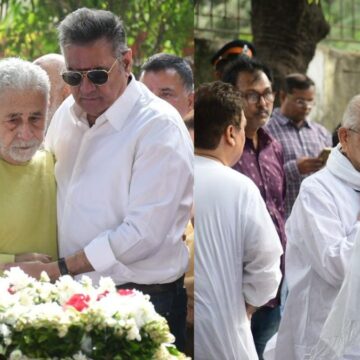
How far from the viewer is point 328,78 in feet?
20.2

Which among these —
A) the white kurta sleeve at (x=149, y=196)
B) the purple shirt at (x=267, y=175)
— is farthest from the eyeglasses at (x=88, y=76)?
the purple shirt at (x=267, y=175)

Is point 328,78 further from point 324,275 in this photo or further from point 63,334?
point 63,334

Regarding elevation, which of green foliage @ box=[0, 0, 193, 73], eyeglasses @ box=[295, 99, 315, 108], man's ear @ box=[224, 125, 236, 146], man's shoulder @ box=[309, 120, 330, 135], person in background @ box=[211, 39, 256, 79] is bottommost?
man's shoulder @ box=[309, 120, 330, 135]

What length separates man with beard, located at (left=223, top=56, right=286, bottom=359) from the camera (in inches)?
222

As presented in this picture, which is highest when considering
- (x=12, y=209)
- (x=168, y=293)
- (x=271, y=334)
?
(x=12, y=209)

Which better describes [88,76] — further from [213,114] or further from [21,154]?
[213,114]

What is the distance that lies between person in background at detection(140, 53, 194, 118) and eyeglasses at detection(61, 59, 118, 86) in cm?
18

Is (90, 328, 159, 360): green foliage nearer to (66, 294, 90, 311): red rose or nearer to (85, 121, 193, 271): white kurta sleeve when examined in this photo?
(66, 294, 90, 311): red rose

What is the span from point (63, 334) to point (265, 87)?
6.35ft

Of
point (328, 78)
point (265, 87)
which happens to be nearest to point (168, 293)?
point (265, 87)

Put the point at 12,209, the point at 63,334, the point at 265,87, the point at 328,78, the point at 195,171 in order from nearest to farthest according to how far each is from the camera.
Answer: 1. the point at 63,334
2. the point at 12,209
3. the point at 195,171
4. the point at 265,87
5. the point at 328,78

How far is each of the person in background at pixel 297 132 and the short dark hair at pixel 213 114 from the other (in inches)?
16.2

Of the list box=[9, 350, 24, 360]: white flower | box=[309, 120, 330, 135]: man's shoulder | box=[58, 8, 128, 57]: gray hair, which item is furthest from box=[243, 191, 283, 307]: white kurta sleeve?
box=[9, 350, 24, 360]: white flower

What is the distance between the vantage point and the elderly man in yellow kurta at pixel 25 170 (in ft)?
15.7
